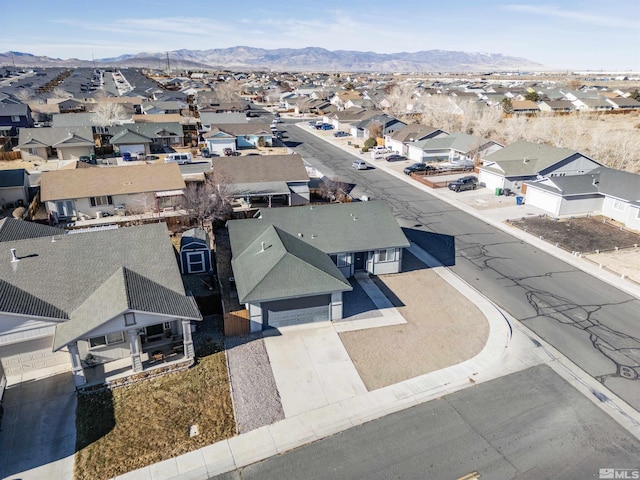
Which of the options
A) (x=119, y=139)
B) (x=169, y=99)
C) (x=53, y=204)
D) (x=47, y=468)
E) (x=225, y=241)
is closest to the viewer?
(x=47, y=468)

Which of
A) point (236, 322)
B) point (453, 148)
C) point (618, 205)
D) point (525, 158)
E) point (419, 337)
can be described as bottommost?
point (419, 337)

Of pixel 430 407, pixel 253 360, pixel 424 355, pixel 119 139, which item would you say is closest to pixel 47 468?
pixel 253 360

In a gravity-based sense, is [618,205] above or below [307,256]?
below

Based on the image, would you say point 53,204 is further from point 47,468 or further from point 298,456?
point 298,456

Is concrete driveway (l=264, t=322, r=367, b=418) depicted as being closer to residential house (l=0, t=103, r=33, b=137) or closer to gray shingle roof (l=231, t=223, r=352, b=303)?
gray shingle roof (l=231, t=223, r=352, b=303)

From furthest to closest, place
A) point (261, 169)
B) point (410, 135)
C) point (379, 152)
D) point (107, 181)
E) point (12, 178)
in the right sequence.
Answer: point (379, 152) < point (410, 135) < point (261, 169) < point (12, 178) < point (107, 181)

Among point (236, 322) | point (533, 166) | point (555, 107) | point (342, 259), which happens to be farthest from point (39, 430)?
point (555, 107)

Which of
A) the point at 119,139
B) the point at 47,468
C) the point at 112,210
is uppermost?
the point at 119,139

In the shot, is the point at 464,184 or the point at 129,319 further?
the point at 464,184

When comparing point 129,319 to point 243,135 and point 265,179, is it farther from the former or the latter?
point 243,135
